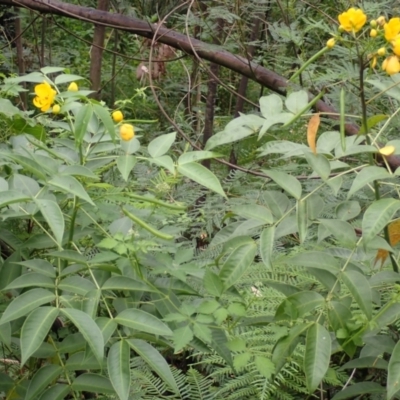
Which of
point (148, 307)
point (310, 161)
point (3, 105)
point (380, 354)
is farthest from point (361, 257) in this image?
Result: point (3, 105)

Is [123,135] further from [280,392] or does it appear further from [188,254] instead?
[280,392]

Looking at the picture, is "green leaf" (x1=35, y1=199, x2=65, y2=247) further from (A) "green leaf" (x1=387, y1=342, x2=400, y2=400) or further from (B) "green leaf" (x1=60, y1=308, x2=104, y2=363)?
(A) "green leaf" (x1=387, y1=342, x2=400, y2=400)

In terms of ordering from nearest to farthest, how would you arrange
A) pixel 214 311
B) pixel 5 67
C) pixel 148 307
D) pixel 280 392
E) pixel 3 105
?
pixel 214 311
pixel 148 307
pixel 3 105
pixel 280 392
pixel 5 67

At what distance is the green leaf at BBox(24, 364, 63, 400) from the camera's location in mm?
1169

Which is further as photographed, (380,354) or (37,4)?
(37,4)

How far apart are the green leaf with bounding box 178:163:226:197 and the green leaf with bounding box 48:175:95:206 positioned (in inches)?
7.5

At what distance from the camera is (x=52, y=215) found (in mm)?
1043

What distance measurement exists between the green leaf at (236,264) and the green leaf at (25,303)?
0.29 meters

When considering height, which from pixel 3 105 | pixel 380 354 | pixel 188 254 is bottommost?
pixel 380 354

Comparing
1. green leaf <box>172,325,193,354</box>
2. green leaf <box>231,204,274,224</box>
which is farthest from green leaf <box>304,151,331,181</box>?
green leaf <box>172,325,193,354</box>

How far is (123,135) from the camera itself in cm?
119

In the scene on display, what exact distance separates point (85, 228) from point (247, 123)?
387 millimetres

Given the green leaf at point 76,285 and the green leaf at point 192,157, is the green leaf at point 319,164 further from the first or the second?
the green leaf at point 76,285

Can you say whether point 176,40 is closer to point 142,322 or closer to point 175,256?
point 175,256
